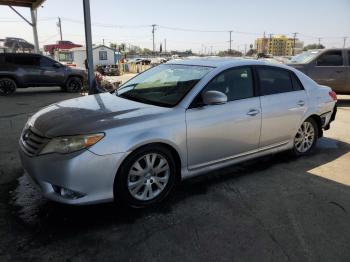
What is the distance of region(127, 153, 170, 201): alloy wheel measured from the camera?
3541 mm

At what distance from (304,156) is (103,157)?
11.7 ft

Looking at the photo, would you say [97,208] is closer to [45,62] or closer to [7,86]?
[7,86]

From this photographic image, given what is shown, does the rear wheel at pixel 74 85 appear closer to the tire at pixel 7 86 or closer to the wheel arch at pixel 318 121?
the tire at pixel 7 86

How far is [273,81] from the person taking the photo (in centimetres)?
487

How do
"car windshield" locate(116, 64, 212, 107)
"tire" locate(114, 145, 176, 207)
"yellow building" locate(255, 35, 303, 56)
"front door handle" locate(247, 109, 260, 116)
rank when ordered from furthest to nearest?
1. "yellow building" locate(255, 35, 303, 56)
2. "front door handle" locate(247, 109, 260, 116)
3. "car windshield" locate(116, 64, 212, 107)
4. "tire" locate(114, 145, 176, 207)

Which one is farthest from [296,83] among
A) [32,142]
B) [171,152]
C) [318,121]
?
[32,142]

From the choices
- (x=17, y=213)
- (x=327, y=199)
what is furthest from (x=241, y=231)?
(x=17, y=213)

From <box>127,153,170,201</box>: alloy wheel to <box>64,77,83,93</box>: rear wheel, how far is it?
11599mm

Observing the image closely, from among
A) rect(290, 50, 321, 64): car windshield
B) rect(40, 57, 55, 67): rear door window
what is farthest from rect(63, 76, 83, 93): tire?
rect(290, 50, 321, 64): car windshield

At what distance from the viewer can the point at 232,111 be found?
4.23 m

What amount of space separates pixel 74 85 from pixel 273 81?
11.2m

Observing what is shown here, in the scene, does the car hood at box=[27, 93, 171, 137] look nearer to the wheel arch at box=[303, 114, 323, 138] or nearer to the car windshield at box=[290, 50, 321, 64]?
the wheel arch at box=[303, 114, 323, 138]

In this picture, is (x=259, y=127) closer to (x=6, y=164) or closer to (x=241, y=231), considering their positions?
(x=241, y=231)

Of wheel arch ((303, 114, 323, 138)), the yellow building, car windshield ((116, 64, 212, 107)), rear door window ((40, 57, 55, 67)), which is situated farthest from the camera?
the yellow building
